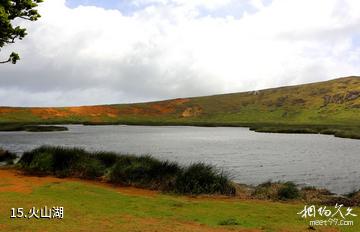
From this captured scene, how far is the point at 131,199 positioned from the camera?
21.5 m

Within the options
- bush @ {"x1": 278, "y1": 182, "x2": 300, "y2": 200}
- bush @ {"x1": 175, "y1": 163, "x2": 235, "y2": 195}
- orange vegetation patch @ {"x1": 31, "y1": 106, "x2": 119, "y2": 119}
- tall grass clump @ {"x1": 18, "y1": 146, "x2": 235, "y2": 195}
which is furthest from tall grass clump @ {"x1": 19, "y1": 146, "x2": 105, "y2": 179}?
orange vegetation patch @ {"x1": 31, "y1": 106, "x2": 119, "y2": 119}

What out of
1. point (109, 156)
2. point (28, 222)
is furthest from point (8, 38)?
point (28, 222)

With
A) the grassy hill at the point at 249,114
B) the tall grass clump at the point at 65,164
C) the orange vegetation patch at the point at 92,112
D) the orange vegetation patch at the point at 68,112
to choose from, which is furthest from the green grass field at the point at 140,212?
the orange vegetation patch at the point at 92,112

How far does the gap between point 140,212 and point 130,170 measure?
10030 millimetres

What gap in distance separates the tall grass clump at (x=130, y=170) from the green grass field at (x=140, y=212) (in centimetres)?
216

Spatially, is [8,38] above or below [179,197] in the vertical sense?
above

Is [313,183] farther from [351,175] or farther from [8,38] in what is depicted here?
[8,38]

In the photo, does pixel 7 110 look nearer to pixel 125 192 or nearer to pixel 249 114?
pixel 249 114

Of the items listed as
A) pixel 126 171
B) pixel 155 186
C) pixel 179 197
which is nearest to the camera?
pixel 179 197

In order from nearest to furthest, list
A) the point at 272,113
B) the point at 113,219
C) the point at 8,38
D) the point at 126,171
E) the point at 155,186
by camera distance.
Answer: the point at 113,219
the point at 155,186
the point at 126,171
the point at 8,38
the point at 272,113

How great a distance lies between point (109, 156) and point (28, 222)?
1734cm

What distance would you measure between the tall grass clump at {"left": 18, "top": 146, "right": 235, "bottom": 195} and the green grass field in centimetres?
216

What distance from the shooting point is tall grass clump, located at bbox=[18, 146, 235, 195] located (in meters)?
25.6

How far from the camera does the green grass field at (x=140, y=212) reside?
15.4 meters
